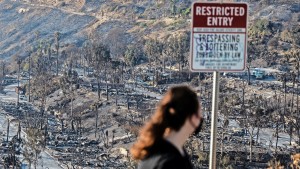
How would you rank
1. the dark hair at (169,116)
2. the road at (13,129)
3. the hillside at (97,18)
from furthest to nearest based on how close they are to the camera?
the hillside at (97,18) < the road at (13,129) < the dark hair at (169,116)

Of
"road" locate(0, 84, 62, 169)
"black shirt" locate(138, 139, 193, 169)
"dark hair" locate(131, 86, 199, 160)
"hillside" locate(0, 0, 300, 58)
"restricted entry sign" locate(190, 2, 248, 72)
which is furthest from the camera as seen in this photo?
"hillside" locate(0, 0, 300, 58)

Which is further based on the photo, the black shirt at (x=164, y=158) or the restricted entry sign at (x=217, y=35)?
the restricted entry sign at (x=217, y=35)

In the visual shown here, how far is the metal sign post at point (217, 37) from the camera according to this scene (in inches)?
181

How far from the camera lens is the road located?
123ft

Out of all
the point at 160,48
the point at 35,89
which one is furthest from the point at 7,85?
the point at 160,48

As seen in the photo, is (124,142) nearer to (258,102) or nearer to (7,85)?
(258,102)

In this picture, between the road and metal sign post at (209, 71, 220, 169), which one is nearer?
metal sign post at (209, 71, 220, 169)

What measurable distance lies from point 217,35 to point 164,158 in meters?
2.02

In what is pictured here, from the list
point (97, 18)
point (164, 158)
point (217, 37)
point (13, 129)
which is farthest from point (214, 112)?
point (97, 18)

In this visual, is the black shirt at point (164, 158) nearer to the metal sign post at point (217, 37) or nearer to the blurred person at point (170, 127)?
the blurred person at point (170, 127)

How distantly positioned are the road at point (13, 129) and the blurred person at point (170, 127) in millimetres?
34290

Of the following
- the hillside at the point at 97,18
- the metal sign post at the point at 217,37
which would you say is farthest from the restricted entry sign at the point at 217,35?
the hillside at the point at 97,18

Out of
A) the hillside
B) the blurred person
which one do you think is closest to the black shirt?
the blurred person

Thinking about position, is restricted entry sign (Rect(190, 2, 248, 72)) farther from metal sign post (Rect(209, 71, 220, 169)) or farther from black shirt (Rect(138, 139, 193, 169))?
black shirt (Rect(138, 139, 193, 169))
